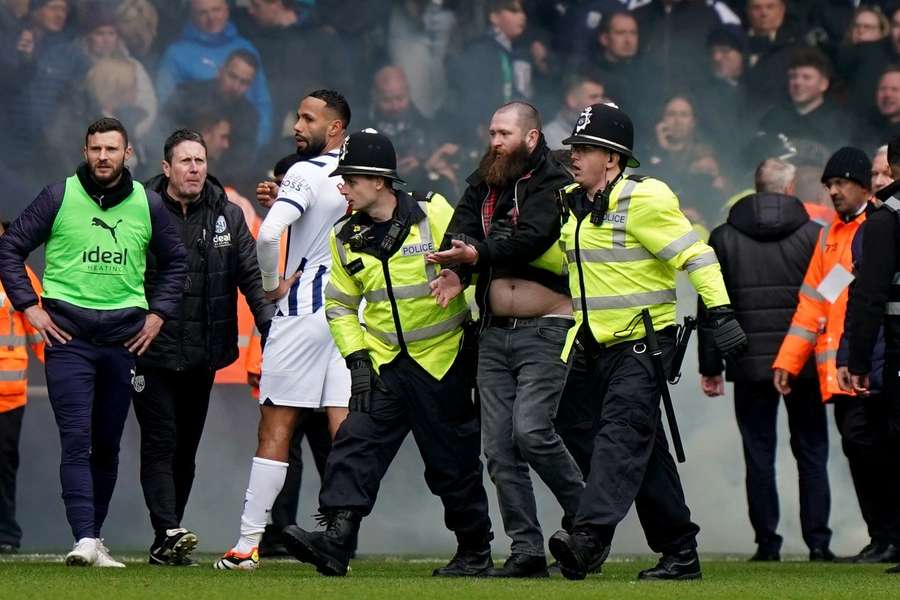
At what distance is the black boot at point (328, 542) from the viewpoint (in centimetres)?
820

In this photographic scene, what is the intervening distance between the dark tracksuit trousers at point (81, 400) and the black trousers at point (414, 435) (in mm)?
1157

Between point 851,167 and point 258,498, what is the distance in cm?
365

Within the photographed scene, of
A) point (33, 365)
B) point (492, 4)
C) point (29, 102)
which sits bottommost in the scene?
point (33, 365)

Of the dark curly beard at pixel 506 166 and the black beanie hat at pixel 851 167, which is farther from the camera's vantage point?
the black beanie hat at pixel 851 167

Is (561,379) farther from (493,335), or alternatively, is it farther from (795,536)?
(795,536)

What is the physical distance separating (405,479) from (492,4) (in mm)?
2820

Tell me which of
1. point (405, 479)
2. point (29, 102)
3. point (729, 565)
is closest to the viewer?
point (729, 565)

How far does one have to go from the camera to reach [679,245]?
809 cm

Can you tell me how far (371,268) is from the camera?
8.45 metres

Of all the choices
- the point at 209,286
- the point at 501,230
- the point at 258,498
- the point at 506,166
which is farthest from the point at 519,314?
the point at 209,286

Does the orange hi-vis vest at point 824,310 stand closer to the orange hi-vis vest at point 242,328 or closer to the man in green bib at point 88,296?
the orange hi-vis vest at point 242,328

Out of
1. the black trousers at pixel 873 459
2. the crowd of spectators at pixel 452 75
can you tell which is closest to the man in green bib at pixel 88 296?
the crowd of spectators at pixel 452 75

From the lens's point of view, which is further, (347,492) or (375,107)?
(375,107)

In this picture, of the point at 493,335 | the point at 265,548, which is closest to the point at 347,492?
the point at 493,335
